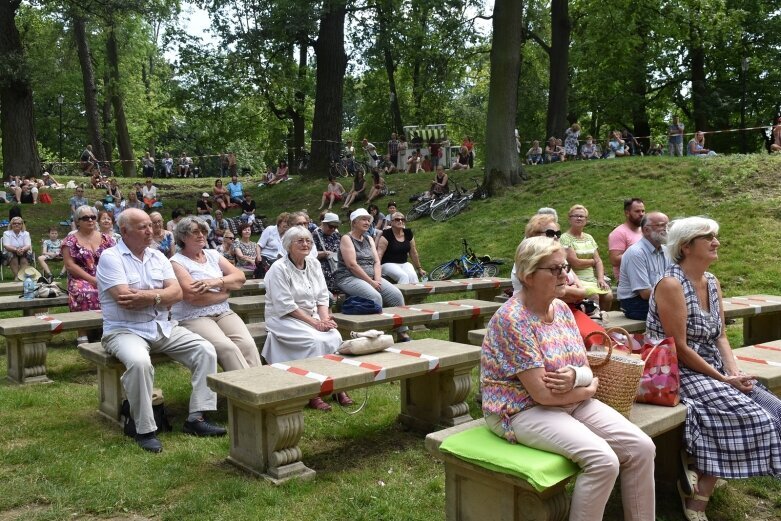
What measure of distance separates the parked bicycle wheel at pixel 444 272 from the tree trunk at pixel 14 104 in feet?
46.4

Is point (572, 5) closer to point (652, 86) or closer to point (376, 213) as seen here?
point (652, 86)

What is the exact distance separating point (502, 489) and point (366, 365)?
157 centimetres

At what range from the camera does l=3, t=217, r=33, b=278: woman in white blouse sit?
14.1 meters

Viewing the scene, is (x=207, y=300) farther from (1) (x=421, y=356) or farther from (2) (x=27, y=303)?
(2) (x=27, y=303)

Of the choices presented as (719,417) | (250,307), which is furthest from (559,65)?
(719,417)

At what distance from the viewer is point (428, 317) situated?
265 inches

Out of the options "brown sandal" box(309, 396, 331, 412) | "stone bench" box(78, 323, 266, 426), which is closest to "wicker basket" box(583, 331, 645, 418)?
"brown sandal" box(309, 396, 331, 412)

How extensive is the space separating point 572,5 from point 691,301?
79.8 ft

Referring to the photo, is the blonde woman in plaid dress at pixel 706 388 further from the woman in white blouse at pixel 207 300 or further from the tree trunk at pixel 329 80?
the tree trunk at pixel 329 80

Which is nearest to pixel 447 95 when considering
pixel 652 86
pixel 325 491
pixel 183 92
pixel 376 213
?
pixel 652 86

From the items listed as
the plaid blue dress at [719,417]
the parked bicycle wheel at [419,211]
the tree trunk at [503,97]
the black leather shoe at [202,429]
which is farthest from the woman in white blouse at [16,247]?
the plaid blue dress at [719,417]

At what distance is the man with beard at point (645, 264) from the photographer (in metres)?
6.31

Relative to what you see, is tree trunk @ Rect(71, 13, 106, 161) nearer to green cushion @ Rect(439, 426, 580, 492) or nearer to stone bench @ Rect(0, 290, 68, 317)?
stone bench @ Rect(0, 290, 68, 317)

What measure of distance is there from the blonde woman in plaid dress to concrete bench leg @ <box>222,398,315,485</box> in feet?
7.01
